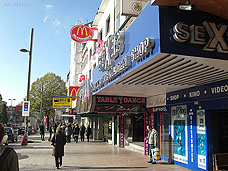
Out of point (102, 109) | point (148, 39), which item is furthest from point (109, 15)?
point (148, 39)

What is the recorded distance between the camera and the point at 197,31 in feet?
16.0

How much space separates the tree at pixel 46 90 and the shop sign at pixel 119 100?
40467 millimetres

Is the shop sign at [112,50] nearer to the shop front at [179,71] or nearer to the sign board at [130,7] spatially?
the shop front at [179,71]

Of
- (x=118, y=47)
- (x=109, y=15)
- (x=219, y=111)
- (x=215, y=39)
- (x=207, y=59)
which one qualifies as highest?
(x=109, y=15)

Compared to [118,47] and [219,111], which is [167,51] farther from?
[219,111]

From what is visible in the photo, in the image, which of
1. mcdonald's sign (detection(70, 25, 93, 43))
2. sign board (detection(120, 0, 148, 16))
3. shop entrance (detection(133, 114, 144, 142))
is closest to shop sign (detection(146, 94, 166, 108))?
shop entrance (detection(133, 114, 144, 142))

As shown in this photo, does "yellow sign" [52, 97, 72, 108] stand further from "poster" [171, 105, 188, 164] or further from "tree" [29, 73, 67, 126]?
"tree" [29, 73, 67, 126]

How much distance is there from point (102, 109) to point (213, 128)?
6.98m

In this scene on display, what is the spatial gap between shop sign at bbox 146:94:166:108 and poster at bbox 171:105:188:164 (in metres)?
0.69

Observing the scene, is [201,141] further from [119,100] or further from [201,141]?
[119,100]

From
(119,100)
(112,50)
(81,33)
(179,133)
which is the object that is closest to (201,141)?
(179,133)

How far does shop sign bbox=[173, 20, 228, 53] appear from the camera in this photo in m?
4.78

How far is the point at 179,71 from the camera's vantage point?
6320 mm

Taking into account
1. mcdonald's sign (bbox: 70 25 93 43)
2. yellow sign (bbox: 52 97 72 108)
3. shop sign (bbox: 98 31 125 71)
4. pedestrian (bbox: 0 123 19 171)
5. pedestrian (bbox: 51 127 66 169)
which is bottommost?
pedestrian (bbox: 51 127 66 169)
